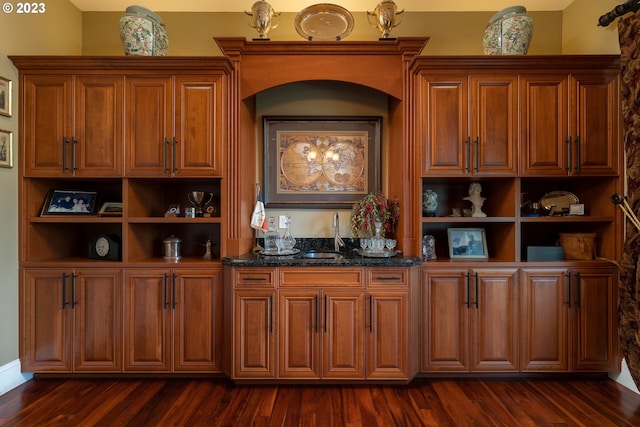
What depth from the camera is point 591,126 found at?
2.63 metres

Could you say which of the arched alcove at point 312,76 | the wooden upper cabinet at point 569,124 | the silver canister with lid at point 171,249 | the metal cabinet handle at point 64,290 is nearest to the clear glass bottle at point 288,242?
the arched alcove at point 312,76

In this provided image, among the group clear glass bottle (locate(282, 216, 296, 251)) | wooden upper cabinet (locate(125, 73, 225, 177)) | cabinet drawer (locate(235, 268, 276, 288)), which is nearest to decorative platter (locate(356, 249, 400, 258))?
clear glass bottle (locate(282, 216, 296, 251))

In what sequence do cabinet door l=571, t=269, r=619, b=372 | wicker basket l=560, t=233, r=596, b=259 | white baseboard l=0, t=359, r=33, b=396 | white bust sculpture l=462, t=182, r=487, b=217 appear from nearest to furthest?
white baseboard l=0, t=359, r=33, b=396
cabinet door l=571, t=269, r=619, b=372
wicker basket l=560, t=233, r=596, b=259
white bust sculpture l=462, t=182, r=487, b=217

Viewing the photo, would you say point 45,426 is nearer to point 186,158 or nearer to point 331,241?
point 186,158

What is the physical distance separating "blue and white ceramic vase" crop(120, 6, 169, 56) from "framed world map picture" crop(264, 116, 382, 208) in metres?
1.14

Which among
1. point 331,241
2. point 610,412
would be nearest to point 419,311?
point 331,241

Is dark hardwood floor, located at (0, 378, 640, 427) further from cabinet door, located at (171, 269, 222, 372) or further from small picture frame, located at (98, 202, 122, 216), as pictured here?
small picture frame, located at (98, 202, 122, 216)

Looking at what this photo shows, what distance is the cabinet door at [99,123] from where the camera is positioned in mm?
2646

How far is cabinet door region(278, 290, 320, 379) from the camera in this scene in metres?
2.51

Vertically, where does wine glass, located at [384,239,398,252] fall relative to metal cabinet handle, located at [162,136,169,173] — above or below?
below

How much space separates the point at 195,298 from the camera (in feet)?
8.63

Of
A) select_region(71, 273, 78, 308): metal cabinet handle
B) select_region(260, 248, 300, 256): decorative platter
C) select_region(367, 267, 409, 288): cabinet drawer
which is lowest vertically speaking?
select_region(71, 273, 78, 308): metal cabinet handle

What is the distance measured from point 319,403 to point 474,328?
130cm

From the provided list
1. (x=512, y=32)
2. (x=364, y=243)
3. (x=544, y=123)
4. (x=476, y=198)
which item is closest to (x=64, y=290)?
(x=364, y=243)
